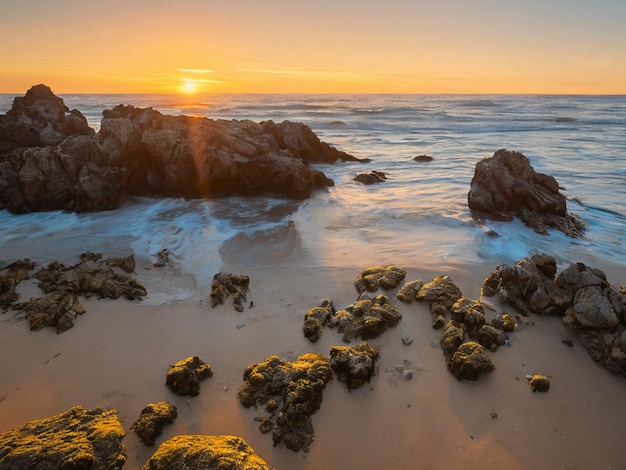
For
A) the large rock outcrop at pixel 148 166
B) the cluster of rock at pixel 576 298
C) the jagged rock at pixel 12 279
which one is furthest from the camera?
the large rock outcrop at pixel 148 166

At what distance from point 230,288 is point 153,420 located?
3.16 metres

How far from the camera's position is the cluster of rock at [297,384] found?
13.8 ft

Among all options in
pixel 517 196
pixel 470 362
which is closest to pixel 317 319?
pixel 470 362

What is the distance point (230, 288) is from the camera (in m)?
7.11

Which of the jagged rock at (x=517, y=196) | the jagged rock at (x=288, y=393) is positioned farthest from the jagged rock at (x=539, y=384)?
the jagged rock at (x=517, y=196)

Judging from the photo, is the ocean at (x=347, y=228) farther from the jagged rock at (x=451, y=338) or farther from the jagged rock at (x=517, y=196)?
the jagged rock at (x=451, y=338)

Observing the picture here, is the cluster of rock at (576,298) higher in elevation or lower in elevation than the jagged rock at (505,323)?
higher

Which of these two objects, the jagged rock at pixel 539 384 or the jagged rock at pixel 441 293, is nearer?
the jagged rock at pixel 539 384

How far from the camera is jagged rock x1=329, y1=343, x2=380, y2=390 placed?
191 inches

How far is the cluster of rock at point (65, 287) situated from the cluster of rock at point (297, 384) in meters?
3.53

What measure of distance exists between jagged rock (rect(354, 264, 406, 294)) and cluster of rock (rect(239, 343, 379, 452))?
1.87 meters

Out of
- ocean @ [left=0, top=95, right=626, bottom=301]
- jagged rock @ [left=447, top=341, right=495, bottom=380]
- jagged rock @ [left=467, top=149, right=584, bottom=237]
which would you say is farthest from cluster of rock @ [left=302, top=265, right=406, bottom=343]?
jagged rock @ [left=467, top=149, right=584, bottom=237]

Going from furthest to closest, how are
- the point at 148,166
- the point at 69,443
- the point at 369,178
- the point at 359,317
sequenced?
the point at 369,178, the point at 148,166, the point at 359,317, the point at 69,443

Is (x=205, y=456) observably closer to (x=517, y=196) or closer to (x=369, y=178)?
(x=517, y=196)
